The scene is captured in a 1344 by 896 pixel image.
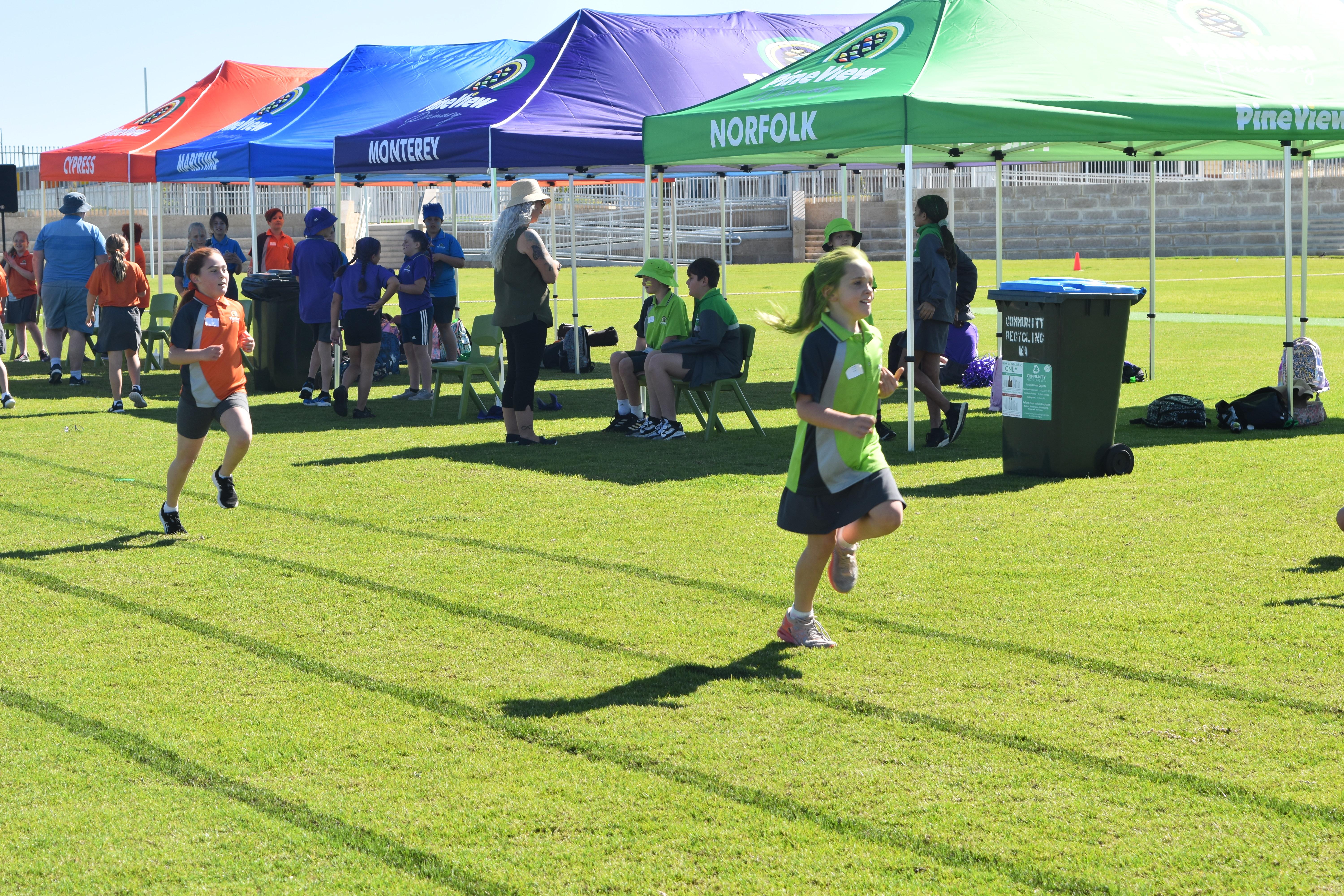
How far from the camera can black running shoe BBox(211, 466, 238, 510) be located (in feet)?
28.3

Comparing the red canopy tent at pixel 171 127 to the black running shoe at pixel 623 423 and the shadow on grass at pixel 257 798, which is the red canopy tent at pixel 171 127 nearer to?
the black running shoe at pixel 623 423

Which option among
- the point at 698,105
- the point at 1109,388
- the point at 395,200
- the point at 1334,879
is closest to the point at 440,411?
the point at 698,105

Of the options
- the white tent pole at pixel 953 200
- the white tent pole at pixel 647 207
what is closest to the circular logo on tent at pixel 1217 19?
the white tent pole at pixel 647 207

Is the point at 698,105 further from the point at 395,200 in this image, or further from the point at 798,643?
the point at 395,200

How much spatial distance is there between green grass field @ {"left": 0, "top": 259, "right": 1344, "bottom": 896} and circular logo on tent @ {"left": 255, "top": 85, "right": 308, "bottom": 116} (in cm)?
1071

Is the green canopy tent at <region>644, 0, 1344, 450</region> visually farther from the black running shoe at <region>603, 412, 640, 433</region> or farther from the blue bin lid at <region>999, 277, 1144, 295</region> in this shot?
the black running shoe at <region>603, 412, 640, 433</region>

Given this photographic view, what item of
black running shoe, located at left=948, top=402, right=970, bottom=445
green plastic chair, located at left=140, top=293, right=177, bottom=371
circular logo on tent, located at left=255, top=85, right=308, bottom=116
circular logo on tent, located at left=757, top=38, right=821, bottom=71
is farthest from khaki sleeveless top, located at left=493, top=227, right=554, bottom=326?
circular logo on tent, located at left=255, top=85, right=308, bottom=116

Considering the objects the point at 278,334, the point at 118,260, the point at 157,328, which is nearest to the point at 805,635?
the point at 118,260

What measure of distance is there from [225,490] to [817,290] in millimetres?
4486

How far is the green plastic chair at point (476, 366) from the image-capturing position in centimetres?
1333

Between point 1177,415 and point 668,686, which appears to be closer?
point 668,686

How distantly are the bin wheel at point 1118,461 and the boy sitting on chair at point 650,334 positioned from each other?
347cm

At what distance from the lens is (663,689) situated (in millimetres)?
5422

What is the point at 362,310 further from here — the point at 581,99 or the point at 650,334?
the point at 581,99
